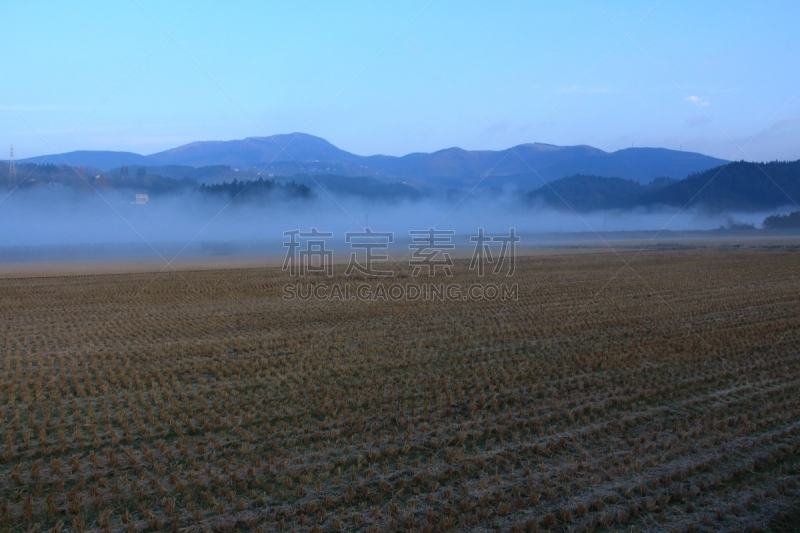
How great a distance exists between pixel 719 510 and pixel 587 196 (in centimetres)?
13150

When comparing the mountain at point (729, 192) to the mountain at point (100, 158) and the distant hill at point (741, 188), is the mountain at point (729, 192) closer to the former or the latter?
the distant hill at point (741, 188)

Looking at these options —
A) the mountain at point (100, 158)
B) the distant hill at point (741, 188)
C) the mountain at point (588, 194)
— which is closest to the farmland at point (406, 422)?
the distant hill at point (741, 188)

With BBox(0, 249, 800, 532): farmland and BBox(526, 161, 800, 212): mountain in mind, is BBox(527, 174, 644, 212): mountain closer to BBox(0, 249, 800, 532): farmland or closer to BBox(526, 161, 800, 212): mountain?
BBox(526, 161, 800, 212): mountain

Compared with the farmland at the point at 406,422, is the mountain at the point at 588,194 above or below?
above

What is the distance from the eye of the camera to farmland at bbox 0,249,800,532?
5414 millimetres

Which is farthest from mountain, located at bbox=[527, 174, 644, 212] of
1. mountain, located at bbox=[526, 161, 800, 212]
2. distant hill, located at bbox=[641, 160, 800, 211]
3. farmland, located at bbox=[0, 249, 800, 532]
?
farmland, located at bbox=[0, 249, 800, 532]

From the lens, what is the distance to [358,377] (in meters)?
9.95

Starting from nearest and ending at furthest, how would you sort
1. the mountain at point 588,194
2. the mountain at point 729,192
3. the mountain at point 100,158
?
the mountain at point 729,192 < the mountain at point 588,194 < the mountain at point 100,158

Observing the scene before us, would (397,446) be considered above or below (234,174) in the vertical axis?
below

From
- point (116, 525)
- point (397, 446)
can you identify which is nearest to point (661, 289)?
point (397, 446)

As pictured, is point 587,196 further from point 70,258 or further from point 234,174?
point 70,258

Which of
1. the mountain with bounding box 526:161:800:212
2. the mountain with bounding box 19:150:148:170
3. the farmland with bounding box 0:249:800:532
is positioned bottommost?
the farmland with bounding box 0:249:800:532

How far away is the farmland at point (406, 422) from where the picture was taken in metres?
5.41

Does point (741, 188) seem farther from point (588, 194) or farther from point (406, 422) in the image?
point (406, 422)
